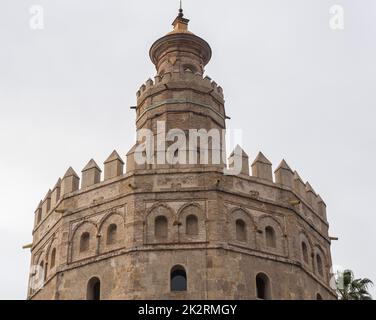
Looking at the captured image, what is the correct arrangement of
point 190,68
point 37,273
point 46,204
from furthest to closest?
point 190,68, point 46,204, point 37,273

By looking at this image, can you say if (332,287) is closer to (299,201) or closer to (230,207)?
(299,201)

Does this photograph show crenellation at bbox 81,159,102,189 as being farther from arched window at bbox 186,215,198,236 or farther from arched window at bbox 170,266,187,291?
arched window at bbox 170,266,187,291

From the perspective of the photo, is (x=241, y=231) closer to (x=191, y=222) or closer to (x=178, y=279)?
(x=191, y=222)

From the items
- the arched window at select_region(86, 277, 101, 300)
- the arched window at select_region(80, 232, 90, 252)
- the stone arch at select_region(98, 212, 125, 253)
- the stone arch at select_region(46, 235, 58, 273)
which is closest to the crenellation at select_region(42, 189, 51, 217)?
the stone arch at select_region(46, 235, 58, 273)

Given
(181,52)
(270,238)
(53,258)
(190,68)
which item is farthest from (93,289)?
(181,52)

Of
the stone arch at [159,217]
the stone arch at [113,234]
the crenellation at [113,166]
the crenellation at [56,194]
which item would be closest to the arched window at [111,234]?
the stone arch at [113,234]

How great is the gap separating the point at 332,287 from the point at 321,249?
4.25 ft

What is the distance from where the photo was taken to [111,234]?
23.4 metres

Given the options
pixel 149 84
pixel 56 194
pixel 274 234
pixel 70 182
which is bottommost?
pixel 274 234


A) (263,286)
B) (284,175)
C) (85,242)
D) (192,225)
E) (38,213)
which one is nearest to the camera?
(263,286)

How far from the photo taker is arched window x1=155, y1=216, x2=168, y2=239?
22.8 meters

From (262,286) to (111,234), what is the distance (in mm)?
4664

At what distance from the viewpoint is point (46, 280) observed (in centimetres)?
2409
